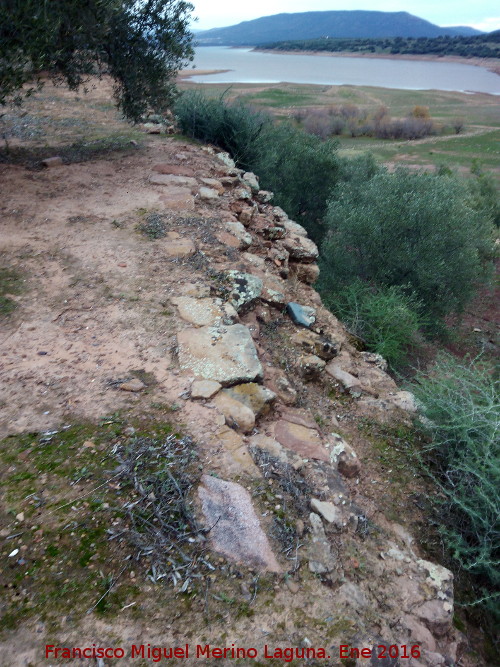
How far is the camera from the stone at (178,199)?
22.4 feet

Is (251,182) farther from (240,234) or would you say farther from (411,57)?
(411,57)

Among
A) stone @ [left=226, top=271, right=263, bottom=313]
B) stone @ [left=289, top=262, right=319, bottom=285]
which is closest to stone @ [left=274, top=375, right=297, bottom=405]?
stone @ [left=226, top=271, right=263, bottom=313]

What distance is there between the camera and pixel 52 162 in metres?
7.99

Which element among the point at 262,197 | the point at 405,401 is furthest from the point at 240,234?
the point at 405,401

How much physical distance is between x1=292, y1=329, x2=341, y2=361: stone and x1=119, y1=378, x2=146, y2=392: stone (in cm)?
208

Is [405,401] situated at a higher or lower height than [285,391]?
lower

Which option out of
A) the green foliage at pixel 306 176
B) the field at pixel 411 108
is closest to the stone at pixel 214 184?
the green foliage at pixel 306 176

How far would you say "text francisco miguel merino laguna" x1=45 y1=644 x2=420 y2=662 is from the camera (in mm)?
2018

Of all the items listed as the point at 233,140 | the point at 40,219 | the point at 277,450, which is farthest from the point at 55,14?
the point at 277,450

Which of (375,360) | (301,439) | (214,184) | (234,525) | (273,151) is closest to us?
(234,525)

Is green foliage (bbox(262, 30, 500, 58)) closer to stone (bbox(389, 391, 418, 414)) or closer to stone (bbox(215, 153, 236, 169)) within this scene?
stone (bbox(215, 153, 236, 169))

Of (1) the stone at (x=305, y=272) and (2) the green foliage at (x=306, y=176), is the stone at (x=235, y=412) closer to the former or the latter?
(1) the stone at (x=305, y=272)

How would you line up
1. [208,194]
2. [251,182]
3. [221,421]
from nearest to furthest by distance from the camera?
[221,421], [208,194], [251,182]

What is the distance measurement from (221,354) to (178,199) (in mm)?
3855
